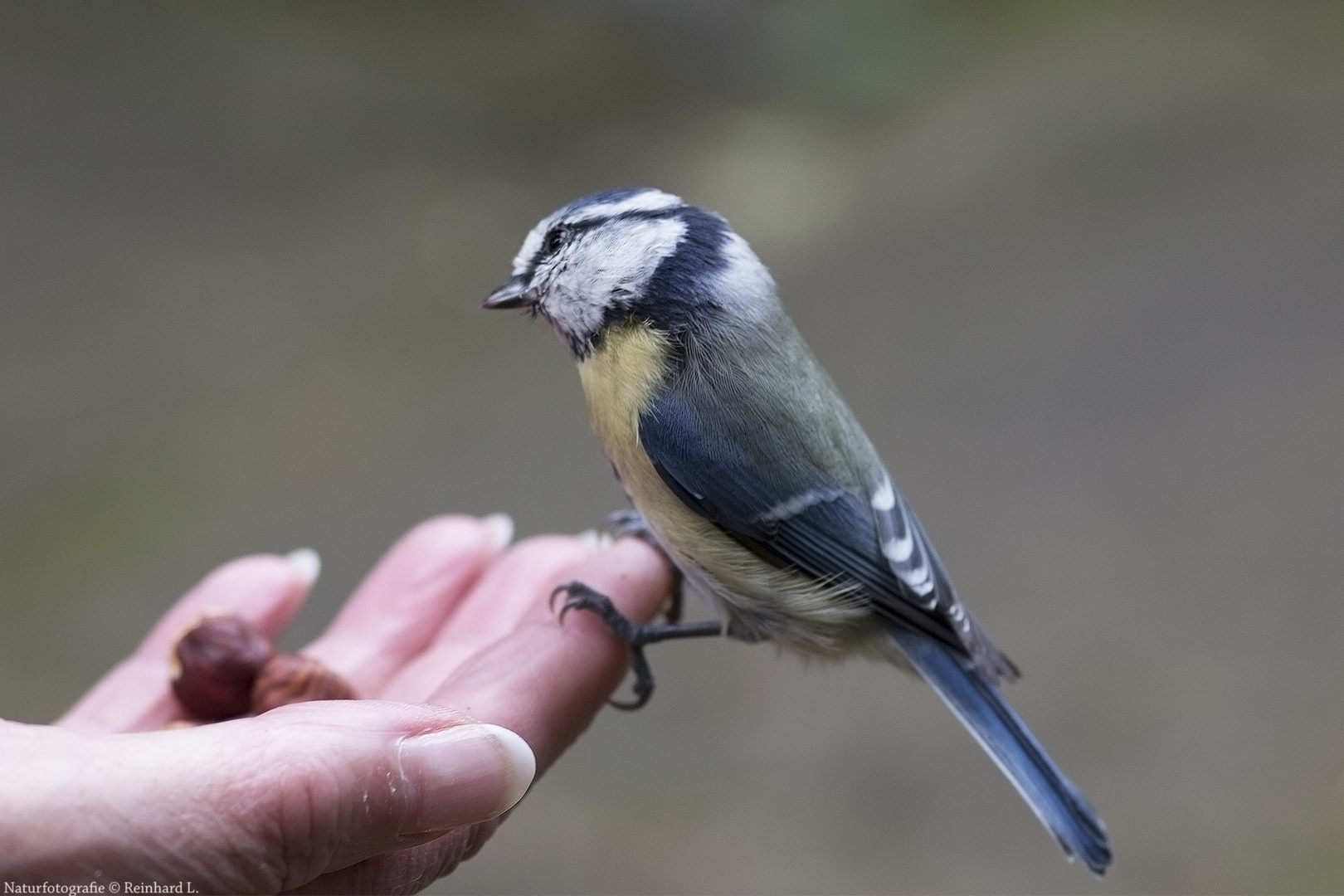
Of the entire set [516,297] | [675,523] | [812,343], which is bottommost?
Answer: [812,343]

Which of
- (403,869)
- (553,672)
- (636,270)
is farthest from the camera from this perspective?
(636,270)

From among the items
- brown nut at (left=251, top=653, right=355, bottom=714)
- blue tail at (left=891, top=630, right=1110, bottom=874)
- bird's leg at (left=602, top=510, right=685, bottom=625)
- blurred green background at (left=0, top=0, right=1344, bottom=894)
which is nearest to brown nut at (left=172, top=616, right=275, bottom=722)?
brown nut at (left=251, top=653, right=355, bottom=714)

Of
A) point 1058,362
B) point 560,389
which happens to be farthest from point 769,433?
point 1058,362

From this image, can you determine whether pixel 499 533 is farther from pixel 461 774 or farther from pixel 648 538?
pixel 461 774

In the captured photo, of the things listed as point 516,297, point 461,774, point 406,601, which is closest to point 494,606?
point 406,601

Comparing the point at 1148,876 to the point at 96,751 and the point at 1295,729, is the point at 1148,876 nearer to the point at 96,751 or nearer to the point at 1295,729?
the point at 1295,729

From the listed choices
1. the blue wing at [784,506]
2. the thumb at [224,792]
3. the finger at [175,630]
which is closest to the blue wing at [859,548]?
the blue wing at [784,506]

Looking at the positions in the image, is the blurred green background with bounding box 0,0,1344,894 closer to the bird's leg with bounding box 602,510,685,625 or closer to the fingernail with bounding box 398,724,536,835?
the bird's leg with bounding box 602,510,685,625
